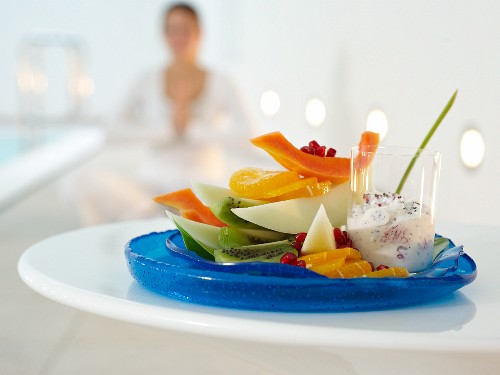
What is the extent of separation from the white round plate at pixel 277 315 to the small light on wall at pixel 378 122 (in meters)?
2.16

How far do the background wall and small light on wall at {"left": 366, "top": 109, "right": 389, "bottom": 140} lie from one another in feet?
0.14

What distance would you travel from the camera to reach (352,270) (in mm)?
1061

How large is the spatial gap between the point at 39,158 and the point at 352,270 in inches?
225

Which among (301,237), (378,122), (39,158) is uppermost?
(301,237)

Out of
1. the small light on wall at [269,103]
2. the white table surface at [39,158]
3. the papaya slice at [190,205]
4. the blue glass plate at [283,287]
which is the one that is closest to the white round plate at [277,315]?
the blue glass plate at [283,287]

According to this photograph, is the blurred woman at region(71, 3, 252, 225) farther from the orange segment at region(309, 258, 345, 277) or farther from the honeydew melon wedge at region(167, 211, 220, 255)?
the orange segment at region(309, 258, 345, 277)

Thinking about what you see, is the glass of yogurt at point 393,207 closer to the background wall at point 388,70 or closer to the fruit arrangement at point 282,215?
the fruit arrangement at point 282,215

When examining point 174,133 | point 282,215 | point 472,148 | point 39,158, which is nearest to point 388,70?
point 472,148

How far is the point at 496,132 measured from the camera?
2455mm

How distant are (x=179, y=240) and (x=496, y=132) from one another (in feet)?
4.81

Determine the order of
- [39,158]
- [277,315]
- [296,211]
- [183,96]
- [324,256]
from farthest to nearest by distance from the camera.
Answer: [39,158]
[183,96]
[296,211]
[324,256]
[277,315]

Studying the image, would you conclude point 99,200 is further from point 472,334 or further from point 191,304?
point 472,334

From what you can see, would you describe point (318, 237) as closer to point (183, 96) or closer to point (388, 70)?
point (388, 70)

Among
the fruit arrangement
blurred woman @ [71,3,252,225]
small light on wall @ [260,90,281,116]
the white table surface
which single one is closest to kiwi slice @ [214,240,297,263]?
the fruit arrangement
